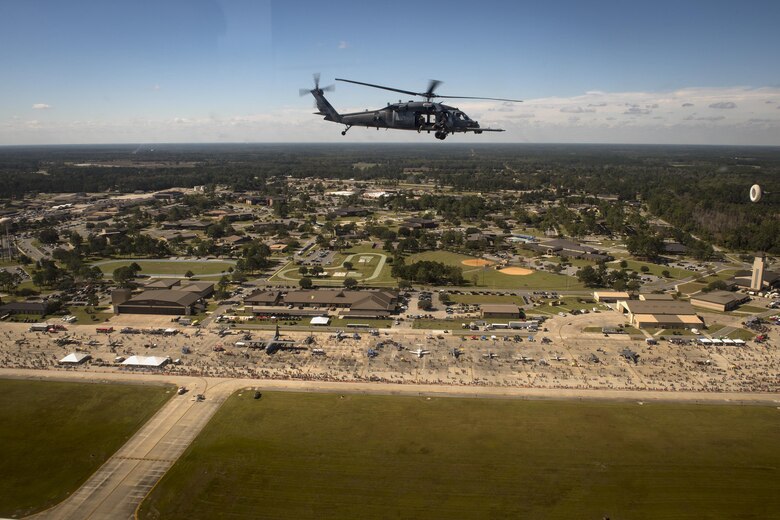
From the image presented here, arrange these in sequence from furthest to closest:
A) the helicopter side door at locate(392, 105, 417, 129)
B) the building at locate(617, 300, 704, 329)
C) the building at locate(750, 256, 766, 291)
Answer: the building at locate(750, 256, 766, 291) → the building at locate(617, 300, 704, 329) → the helicopter side door at locate(392, 105, 417, 129)

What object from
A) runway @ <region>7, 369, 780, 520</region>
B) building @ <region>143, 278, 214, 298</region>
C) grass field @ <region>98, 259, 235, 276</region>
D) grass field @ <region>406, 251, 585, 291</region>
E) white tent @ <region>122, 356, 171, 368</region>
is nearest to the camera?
runway @ <region>7, 369, 780, 520</region>

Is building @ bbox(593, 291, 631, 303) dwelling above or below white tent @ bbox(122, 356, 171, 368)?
above

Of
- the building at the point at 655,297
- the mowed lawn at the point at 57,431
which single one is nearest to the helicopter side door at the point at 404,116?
the mowed lawn at the point at 57,431

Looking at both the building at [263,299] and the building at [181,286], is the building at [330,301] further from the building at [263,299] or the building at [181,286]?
the building at [181,286]

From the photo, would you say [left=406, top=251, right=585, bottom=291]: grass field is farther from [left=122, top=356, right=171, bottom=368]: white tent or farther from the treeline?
[left=122, top=356, right=171, bottom=368]: white tent

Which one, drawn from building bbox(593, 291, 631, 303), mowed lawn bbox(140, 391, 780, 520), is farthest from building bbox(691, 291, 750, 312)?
mowed lawn bbox(140, 391, 780, 520)

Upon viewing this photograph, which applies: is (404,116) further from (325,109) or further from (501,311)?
(501,311)

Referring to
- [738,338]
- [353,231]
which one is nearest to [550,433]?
[738,338]
